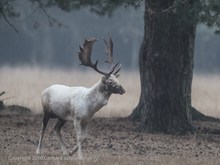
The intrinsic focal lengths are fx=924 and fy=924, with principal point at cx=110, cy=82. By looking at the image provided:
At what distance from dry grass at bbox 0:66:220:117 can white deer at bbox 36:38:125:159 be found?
33.1ft

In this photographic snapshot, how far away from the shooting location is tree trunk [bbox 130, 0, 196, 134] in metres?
18.4

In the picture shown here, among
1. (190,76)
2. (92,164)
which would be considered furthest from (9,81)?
(92,164)

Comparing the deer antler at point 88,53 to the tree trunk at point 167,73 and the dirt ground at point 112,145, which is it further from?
the tree trunk at point 167,73

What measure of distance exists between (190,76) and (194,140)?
2236 millimetres

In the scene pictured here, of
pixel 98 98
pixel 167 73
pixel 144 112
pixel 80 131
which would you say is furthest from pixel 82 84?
pixel 98 98

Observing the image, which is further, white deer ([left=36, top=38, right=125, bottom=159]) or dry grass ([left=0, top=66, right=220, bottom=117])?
dry grass ([left=0, top=66, right=220, bottom=117])

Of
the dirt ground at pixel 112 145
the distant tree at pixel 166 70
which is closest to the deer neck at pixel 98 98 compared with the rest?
the dirt ground at pixel 112 145

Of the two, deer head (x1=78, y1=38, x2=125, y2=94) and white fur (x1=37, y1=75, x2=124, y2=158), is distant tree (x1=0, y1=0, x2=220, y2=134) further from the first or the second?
white fur (x1=37, y1=75, x2=124, y2=158)

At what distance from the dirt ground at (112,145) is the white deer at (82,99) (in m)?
0.55

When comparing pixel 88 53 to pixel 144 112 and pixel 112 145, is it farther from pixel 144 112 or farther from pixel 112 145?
pixel 144 112

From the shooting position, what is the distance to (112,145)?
16078 millimetres

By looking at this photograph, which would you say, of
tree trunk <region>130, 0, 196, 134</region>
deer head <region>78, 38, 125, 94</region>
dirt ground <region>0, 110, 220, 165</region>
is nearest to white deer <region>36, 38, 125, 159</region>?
deer head <region>78, 38, 125, 94</region>

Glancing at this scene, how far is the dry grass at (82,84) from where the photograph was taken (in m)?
27.0

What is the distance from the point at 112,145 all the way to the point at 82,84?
69.3 ft
